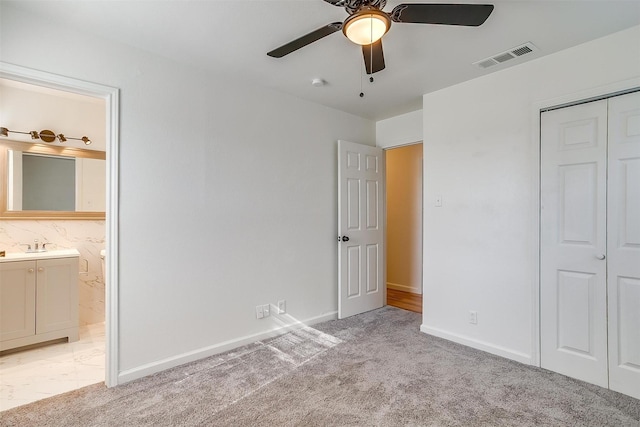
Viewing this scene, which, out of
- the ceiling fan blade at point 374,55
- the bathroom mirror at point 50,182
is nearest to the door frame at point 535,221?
the ceiling fan blade at point 374,55

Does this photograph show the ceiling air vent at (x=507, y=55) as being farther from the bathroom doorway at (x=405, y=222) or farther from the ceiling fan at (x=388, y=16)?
the bathroom doorway at (x=405, y=222)

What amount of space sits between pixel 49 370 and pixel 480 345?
3.60 m

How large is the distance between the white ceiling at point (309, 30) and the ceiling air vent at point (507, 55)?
0.19 ft

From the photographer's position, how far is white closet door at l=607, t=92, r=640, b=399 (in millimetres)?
2121

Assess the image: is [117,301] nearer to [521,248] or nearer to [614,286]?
[521,248]

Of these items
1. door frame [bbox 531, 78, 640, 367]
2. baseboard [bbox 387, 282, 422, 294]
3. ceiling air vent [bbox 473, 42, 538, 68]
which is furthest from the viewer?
baseboard [bbox 387, 282, 422, 294]

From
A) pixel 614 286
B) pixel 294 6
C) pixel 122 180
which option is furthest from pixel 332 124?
pixel 614 286

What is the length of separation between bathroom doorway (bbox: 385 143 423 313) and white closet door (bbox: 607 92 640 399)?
2.68 metres

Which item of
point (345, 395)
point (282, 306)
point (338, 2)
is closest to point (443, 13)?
point (338, 2)

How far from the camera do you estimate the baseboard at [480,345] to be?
2617 millimetres

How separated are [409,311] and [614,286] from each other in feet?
7.11

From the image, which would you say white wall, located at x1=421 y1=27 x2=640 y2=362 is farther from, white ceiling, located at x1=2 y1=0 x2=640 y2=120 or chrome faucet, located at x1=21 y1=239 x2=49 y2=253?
chrome faucet, located at x1=21 y1=239 x2=49 y2=253

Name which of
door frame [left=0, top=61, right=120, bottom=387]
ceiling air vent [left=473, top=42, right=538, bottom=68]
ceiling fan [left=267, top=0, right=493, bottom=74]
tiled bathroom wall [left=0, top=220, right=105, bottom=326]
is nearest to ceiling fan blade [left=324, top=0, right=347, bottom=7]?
ceiling fan [left=267, top=0, right=493, bottom=74]

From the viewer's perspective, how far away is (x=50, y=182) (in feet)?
11.0
